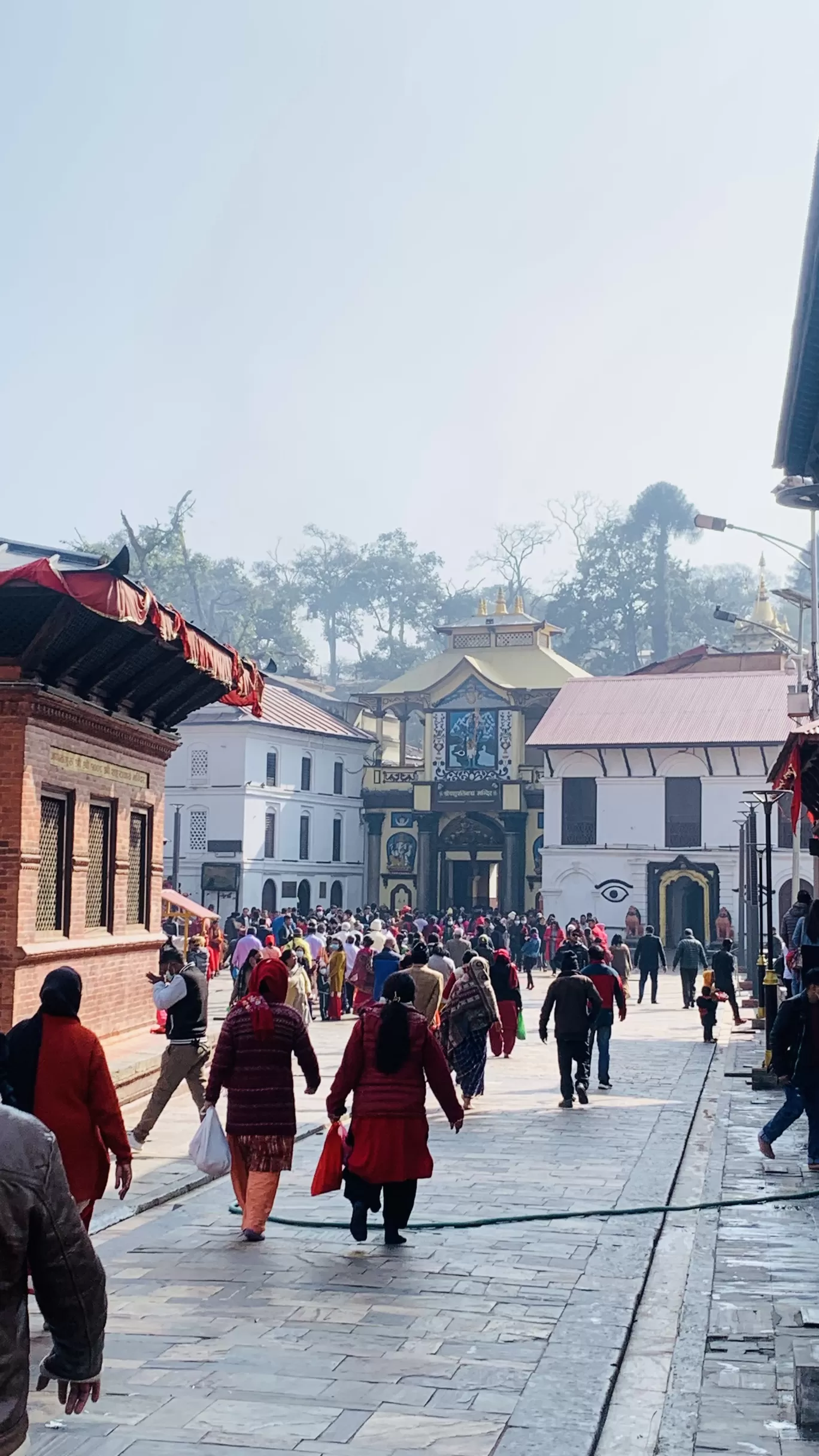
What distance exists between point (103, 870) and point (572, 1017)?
5.03 metres

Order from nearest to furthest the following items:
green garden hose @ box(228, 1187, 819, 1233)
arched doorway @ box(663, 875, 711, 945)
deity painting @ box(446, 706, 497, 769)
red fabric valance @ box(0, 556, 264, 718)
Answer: green garden hose @ box(228, 1187, 819, 1233) < red fabric valance @ box(0, 556, 264, 718) < arched doorway @ box(663, 875, 711, 945) < deity painting @ box(446, 706, 497, 769)

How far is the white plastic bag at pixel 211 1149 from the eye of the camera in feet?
27.6

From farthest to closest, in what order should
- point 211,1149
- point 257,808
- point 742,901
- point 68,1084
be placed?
point 257,808
point 742,901
point 211,1149
point 68,1084

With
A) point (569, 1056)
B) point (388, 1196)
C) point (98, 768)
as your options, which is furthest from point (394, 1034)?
point (98, 768)

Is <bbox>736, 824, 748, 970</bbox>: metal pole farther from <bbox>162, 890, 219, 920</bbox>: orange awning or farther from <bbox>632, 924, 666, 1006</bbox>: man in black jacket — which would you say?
<bbox>162, 890, 219, 920</bbox>: orange awning

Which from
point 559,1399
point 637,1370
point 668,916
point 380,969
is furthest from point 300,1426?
point 668,916

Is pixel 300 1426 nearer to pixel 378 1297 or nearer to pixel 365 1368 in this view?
pixel 365 1368

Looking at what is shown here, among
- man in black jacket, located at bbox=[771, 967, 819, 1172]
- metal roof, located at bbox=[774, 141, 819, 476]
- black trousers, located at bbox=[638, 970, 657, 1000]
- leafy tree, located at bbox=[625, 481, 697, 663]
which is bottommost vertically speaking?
black trousers, located at bbox=[638, 970, 657, 1000]

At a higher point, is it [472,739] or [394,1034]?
[472,739]

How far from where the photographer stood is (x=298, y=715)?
53.5 m

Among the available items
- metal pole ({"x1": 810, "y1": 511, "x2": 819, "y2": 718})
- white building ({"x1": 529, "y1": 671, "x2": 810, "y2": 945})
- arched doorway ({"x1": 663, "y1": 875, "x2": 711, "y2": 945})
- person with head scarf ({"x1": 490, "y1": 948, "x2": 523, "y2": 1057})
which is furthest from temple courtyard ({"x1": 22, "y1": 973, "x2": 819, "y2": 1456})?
white building ({"x1": 529, "y1": 671, "x2": 810, "y2": 945})

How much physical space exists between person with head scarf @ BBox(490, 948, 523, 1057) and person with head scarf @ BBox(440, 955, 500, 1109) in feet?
9.31

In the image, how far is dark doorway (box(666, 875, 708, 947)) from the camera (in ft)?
148

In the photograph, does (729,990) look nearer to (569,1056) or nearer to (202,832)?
(569,1056)
